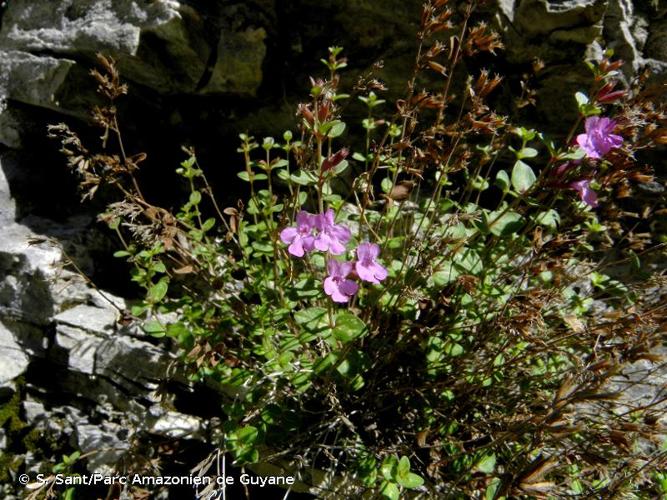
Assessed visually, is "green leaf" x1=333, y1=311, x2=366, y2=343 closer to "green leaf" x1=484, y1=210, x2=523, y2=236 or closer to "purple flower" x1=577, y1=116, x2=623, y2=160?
"green leaf" x1=484, y1=210, x2=523, y2=236

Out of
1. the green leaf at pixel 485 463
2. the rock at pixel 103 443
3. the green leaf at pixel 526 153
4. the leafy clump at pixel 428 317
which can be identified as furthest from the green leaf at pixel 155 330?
the green leaf at pixel 526 153

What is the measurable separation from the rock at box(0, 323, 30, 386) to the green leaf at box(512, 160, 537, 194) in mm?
2511

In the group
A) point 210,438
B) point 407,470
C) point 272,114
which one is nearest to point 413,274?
point 407,470

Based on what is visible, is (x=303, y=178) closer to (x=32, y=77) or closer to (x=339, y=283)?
(x=339, y=283)

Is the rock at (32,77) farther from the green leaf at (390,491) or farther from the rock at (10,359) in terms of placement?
the green leaf at (390,491)

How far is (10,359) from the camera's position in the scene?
2.77 metres

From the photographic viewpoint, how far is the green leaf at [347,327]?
178 centimetres

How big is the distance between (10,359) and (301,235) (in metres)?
1.98

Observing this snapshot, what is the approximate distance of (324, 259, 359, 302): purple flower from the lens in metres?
1.64

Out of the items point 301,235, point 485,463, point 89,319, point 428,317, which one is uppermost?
point 301,235

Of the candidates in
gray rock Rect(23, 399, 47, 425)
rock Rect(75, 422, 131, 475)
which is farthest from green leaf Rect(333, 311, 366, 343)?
gray rock Rect(23, 399, 47, 425)

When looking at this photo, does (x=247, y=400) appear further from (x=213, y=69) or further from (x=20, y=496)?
(x=213, y=69)

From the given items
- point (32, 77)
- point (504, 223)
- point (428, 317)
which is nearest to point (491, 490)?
point (428, 317)

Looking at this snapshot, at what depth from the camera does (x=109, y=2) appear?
2867mm
